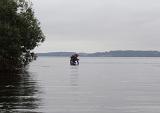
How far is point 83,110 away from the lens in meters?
27.5

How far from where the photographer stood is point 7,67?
8250cm

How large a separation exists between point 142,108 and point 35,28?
2090 inches

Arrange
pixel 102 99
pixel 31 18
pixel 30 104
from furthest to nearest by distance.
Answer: pixel 31 18 → pixel 102 99 → pixel 30 104

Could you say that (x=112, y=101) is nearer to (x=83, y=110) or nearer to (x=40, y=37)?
(x=83, y=110)

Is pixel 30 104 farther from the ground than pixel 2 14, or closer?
closer

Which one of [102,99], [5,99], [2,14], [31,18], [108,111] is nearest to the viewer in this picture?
[108,111]

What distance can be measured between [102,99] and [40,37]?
47.7m

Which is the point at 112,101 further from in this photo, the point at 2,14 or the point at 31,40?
the point at 31,40

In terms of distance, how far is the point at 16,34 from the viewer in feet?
234

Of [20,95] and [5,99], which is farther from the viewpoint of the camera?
[20,95]

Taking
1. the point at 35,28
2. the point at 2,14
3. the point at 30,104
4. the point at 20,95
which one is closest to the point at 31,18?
the point at 35,28

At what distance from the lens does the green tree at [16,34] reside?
71.2m

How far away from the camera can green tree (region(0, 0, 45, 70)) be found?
234ft

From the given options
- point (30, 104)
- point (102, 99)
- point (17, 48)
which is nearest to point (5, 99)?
point (30, 104)
